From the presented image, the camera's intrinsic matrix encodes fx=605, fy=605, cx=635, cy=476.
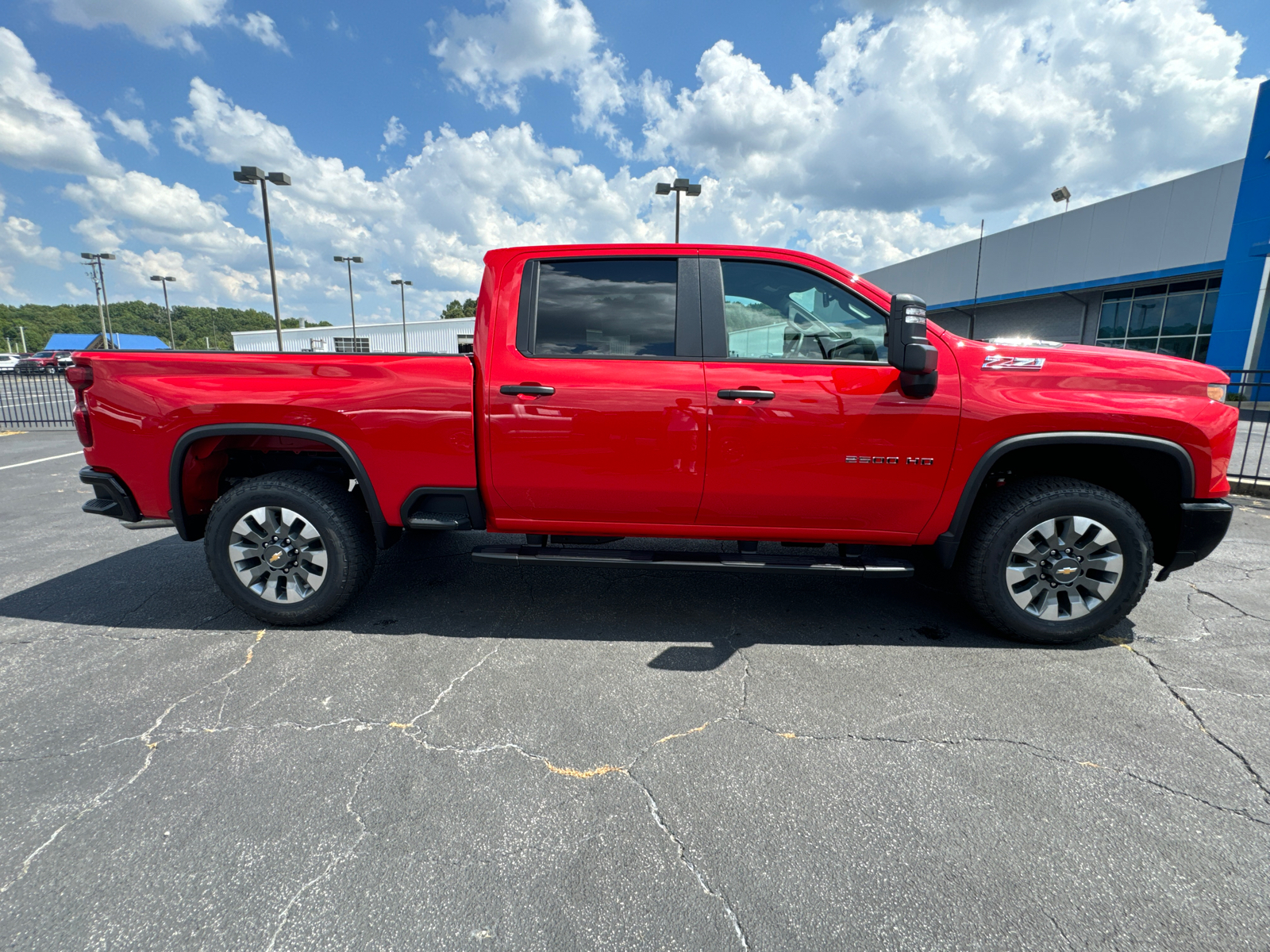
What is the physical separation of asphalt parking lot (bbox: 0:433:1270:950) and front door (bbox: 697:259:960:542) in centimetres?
75

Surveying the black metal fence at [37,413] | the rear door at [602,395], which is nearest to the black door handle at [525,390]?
the rear door at [602,395]

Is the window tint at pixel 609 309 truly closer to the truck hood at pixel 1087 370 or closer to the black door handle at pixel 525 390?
the black door handle at pixel 525 390

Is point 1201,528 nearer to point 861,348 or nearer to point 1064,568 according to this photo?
point 1064,568

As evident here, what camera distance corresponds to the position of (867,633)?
334 cm

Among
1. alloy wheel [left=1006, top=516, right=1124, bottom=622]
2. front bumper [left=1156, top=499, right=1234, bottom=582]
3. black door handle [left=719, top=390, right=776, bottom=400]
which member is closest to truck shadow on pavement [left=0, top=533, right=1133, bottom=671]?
alloy wheel [left=1006, top=516, right=1124, bottom=622]

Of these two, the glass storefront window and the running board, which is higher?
the glass storefront window

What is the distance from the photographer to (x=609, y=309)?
10.4ft

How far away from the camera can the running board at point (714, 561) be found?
10.2 feet

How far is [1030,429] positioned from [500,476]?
2.64 m

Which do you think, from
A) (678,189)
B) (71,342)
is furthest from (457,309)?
(678,189)

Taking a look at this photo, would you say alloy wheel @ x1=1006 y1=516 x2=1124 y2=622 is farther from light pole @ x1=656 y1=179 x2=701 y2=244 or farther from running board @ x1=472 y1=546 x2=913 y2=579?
light pole @ x1=656 y1=179 x2=701 y2=244

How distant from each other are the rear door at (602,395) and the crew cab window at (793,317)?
8.4 inches

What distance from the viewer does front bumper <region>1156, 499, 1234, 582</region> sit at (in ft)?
9.78

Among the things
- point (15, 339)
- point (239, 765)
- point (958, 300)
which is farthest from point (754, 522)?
point (15, 339)
